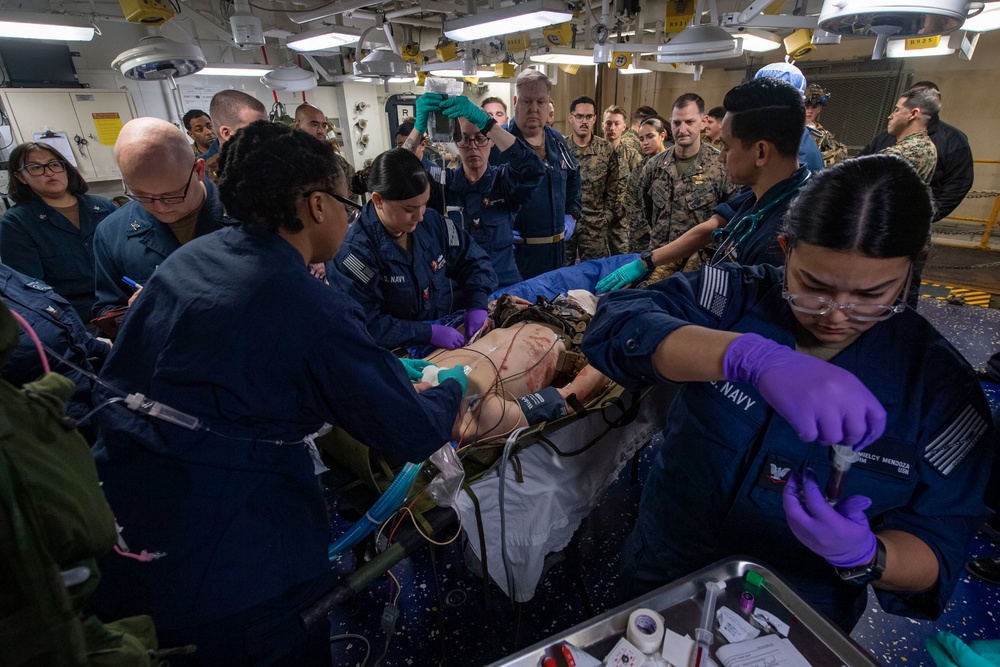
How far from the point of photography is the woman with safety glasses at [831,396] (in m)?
0.95

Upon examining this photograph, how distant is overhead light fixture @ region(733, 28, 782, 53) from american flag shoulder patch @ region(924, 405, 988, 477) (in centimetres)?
564

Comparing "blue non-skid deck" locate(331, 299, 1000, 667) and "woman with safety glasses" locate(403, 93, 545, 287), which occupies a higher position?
"woman with safety glasses" locate(403, 93, 545, 287)

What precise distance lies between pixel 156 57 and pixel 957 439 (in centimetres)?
422

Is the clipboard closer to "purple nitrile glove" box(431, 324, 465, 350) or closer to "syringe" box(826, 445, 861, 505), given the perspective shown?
"purple nitrile glove" box(431, 324, 465, 350)

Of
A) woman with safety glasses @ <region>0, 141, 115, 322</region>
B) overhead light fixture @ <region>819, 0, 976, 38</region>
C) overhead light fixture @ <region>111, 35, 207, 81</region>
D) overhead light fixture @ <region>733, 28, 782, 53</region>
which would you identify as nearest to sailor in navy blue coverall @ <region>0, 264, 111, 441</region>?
woman with safety glasses @ <region>0, 141, 115, 322</region>

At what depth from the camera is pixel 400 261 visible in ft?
8.20

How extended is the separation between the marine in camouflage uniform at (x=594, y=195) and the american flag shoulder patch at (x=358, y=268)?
3404 millimetres

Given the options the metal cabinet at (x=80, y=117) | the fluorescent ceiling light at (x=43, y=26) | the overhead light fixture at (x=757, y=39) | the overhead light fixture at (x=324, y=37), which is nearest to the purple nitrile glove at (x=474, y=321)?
the overhead light fixture at (x=324, y=37)

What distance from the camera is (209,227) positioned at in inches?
91.7

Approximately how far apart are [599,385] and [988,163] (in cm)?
985

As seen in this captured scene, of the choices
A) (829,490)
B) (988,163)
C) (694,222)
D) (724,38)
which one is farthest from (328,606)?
(988,163)

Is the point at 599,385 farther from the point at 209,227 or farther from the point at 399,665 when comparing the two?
the point at 209,227

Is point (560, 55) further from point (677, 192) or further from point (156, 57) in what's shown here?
point (156, 57)

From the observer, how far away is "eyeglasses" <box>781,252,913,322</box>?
100cm
